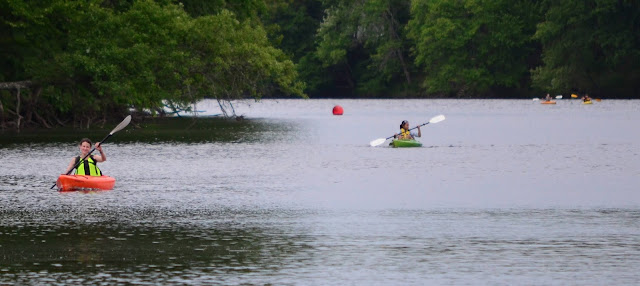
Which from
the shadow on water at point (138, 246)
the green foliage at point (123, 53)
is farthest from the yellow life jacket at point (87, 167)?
the green foliage at point (123, 53)

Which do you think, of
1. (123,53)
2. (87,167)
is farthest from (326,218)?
(123,53)

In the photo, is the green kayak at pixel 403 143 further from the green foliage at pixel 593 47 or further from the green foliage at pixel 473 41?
the green foliage at pixel 473 41

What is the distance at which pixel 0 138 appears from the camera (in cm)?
4522

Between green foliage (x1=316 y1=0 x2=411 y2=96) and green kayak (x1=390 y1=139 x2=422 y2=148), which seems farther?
green foliage (x1=316 y1=0 x2=411 y2=96)

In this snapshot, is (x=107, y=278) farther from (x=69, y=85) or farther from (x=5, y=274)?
(x=69, y=85)

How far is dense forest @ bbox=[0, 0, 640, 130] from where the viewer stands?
49.1 m

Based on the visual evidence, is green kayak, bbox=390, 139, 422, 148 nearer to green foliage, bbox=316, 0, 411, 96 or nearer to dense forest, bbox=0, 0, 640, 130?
dense forest, bbox=0, 0, 640, 130

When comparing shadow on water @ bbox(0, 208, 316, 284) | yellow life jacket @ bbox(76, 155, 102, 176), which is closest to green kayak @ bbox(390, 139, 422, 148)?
yellow life jacket @ bbox(76, 155, 102, 176)

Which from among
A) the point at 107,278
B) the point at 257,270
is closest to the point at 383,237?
the point at 257,270

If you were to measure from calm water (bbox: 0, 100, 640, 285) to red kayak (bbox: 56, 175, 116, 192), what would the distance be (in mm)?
289

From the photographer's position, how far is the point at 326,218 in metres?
19.8

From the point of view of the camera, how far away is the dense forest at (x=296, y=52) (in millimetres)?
49062

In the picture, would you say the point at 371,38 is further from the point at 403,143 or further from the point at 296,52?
the point at 403,143

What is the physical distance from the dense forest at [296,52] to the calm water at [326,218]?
9734 mm
